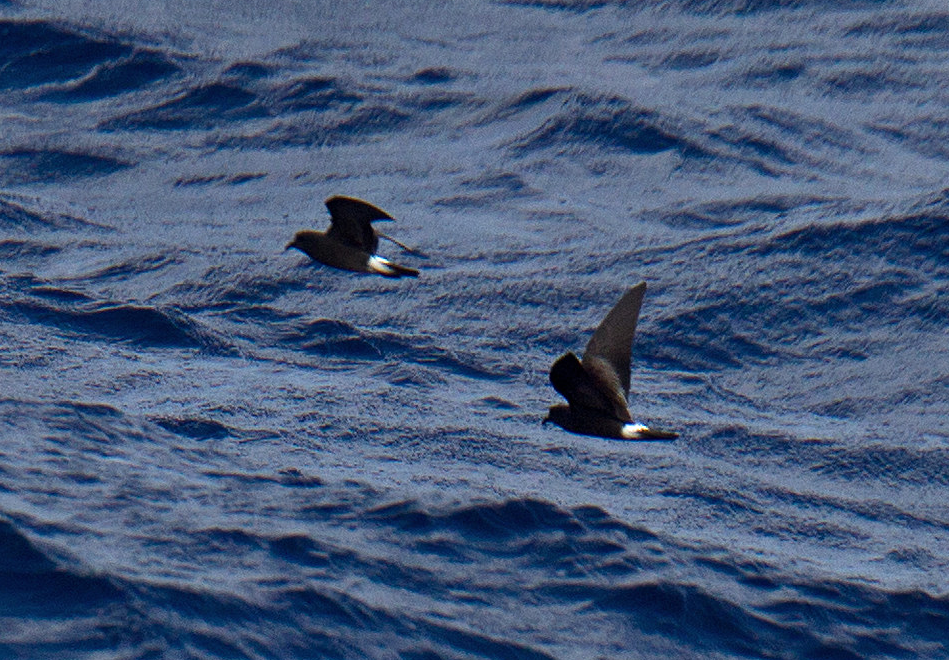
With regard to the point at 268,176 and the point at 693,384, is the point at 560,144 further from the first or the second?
the point at 693,384

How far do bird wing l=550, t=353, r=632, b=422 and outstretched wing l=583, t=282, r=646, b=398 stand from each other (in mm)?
34

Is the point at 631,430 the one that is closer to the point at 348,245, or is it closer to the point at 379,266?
the point at 379,266

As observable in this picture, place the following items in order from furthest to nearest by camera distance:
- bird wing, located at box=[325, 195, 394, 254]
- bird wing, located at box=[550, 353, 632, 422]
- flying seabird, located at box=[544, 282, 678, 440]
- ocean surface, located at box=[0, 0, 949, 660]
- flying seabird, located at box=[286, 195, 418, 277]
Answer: flying seabird, located at box=[286, 195, 418, 277] < bird wing, located at box=[325, 195, 394, 254] < ocean surface, located at box=[0, 0, 949, 660] < flying seabird, located at box=[544, 282, 678, 440] < bird wing, located at box=[550, 353, 632, 422]

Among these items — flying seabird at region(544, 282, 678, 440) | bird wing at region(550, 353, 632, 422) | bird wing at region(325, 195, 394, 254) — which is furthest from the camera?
bird wing at region(325, 195, 394, 254)

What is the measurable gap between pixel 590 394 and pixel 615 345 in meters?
0.27

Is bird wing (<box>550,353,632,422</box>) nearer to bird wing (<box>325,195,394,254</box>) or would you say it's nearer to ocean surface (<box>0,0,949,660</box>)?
ocean surface (<box>0,0,949,660</box>)

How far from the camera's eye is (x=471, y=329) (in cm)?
1252

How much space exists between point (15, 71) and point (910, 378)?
10.8 m

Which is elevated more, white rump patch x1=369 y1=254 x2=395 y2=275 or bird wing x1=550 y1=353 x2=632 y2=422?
white rump patch x1=369 y1=254 x2=395 y2=275

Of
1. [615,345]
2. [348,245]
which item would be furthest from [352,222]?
[615,345]

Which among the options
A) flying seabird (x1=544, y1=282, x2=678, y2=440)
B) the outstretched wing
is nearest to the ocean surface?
flying seabird (x1=544, y1=282, x2=678, y2=440)

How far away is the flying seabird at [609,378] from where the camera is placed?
7305 millimetres

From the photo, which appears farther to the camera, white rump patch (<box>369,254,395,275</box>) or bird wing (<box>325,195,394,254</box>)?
white rump patch (<box>369,254,395,275</box>)

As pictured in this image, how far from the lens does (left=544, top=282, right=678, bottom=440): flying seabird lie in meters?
7.30
